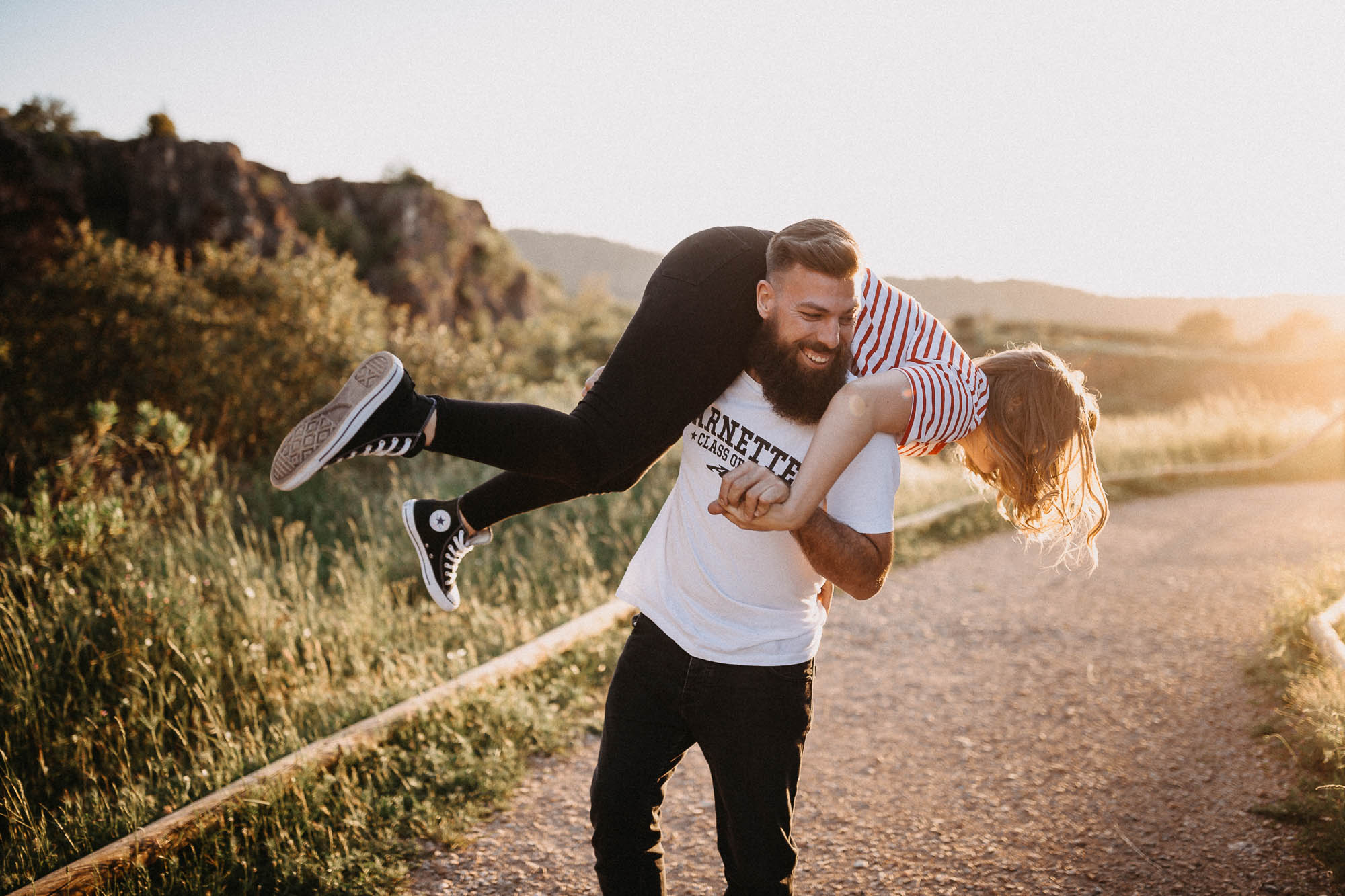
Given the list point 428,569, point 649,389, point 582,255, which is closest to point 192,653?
point 428,569

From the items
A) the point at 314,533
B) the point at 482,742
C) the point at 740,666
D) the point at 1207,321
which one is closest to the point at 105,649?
the point at 482,742

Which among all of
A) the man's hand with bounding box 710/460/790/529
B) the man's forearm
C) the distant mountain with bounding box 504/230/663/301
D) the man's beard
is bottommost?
the man's forearm

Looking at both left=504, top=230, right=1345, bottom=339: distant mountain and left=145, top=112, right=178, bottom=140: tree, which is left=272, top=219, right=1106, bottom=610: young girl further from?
left=504, top=230, right=1345, bottom=339: distant mountain

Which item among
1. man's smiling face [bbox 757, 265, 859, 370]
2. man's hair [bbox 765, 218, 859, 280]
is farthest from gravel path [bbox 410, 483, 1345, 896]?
man's hair [bbox 765, 218, 859, 280]

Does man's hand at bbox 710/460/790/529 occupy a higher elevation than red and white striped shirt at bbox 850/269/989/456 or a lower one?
lower

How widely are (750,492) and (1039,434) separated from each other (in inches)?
39.1

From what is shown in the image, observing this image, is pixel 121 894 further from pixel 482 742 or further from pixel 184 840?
pixel 482 742

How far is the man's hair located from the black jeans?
99cm

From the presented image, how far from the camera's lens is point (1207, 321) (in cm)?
5428

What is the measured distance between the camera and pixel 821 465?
176cm

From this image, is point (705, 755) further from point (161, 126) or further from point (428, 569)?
point (161, 126)

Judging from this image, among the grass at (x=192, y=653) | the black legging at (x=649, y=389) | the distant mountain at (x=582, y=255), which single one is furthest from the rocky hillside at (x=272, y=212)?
the distant mountain at (x=582, y=255)

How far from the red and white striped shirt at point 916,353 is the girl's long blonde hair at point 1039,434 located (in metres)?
0.07

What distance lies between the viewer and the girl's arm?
1704 mm
